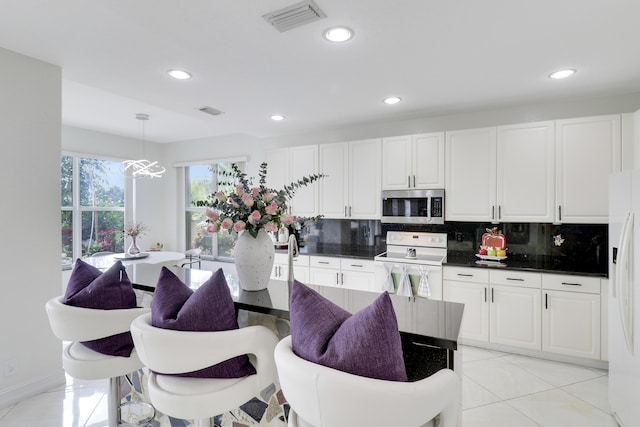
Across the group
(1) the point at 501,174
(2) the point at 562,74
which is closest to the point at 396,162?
(1) the point at 501,174

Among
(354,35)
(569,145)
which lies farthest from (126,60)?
(569,145)

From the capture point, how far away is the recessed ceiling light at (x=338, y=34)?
2.05 meters

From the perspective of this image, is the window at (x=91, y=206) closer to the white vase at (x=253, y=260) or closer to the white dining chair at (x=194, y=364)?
the white vase at (x=253, y=260)

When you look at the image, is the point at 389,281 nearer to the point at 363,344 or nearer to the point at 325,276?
the point at 325,276

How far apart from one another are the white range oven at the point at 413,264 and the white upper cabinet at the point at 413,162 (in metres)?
0.66

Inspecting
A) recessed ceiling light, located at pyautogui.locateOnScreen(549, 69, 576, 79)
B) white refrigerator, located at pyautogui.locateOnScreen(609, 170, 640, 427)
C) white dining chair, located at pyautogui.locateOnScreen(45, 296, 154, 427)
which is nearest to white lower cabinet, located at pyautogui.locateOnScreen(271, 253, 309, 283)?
white dining chair, located at pyautogui.locateOnScreen(45, 296, 154, 427)

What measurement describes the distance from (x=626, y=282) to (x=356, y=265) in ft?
7.66

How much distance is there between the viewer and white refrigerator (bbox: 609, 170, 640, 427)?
1979 millimetres

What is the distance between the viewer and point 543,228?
11.7ft

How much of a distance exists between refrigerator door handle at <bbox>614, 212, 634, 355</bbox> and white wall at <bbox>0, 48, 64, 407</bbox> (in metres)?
4.01

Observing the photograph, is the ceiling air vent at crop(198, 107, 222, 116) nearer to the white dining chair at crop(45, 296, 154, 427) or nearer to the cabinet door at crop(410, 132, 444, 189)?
the cabinet door at crop(410, 132, 444, 189)

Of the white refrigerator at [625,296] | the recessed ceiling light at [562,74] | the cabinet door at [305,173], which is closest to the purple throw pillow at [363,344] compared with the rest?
the white refrigerator at [625,296]

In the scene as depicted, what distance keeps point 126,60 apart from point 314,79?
142 cm

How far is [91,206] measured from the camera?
541cm
